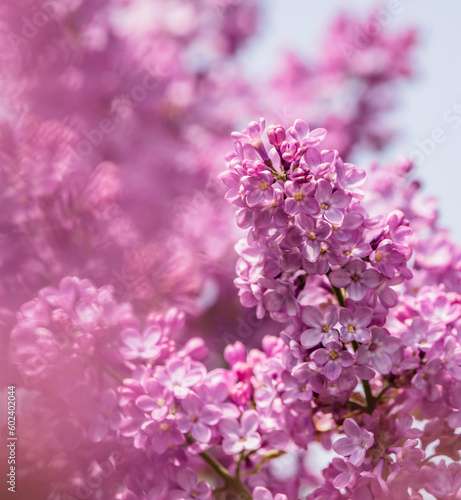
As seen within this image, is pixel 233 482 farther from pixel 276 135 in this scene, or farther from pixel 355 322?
pixel 276 135

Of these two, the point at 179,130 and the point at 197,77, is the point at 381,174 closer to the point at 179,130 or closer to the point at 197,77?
the point at 179,130

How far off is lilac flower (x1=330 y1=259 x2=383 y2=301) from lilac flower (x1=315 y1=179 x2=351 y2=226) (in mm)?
70

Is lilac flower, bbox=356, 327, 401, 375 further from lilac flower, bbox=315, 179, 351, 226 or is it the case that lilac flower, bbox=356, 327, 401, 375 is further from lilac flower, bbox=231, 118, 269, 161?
lilac flower, bbox=231, 118, 269, 161

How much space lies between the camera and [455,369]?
3.26 feet

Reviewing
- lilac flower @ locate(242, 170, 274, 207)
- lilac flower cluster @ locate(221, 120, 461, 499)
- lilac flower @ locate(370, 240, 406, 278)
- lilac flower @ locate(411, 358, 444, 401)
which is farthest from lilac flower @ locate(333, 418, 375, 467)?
lilac flower @ locate(242, 170, 274, 207)

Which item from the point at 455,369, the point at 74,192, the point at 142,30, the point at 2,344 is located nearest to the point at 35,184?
the point at 74,192

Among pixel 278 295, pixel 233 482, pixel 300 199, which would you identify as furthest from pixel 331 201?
pixel 233 482

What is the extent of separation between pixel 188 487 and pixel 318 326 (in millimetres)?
315

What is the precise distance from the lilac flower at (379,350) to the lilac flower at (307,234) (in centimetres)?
15

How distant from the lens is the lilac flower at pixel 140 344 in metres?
1.06

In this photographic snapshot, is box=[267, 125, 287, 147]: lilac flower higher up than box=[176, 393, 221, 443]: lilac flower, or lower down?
higher up

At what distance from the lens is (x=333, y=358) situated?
0.93 m

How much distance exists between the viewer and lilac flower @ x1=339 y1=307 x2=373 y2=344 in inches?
36.3

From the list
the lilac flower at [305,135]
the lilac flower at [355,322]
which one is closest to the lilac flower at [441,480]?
the lilac flower at [355,322]
